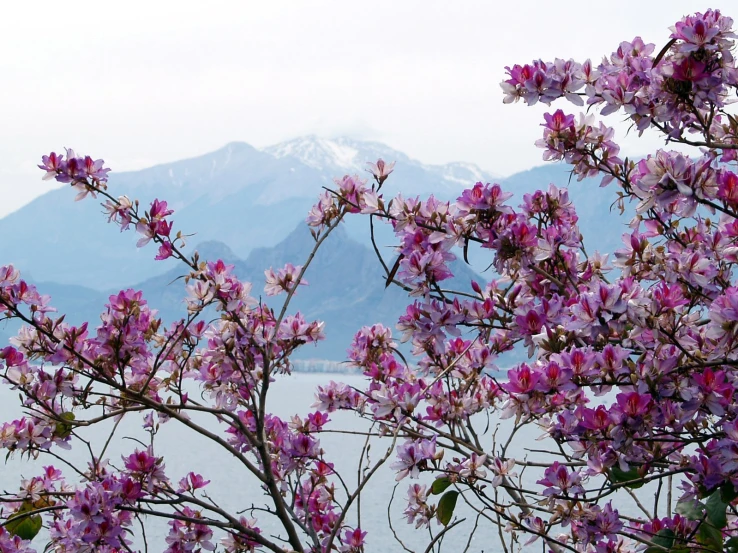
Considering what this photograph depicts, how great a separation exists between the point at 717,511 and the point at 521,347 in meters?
0.72

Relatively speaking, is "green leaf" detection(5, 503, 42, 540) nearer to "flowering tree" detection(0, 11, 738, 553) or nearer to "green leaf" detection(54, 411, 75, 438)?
"flowering tree" detection(0, 11, 738, 553)

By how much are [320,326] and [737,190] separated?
1.34 meters

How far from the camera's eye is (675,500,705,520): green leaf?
184 cm

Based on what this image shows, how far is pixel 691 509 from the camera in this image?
1849 mm

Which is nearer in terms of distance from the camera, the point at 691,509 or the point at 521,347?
the point at 691,509

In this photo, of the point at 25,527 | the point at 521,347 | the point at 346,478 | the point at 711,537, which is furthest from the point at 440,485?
the point at 346,478

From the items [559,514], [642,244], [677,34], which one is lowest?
[559,514]

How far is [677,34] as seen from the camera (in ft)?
5.76

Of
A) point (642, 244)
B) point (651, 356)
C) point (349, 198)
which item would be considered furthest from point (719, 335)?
point (349, 198)

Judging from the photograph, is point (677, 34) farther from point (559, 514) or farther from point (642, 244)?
point (559, 514)

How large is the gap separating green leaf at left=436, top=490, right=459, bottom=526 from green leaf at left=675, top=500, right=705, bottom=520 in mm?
606

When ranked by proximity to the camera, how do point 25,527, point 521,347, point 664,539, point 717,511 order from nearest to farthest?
point 717,511
point 664,539
point 521,347
point 25,527

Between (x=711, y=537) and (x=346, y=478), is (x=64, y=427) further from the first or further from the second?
(x=346, y=478)

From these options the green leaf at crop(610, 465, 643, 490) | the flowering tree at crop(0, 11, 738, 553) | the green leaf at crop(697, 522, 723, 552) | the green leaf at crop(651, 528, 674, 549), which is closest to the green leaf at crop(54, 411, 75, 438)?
the flowering tree at crop(0, 11, 738, 553)
